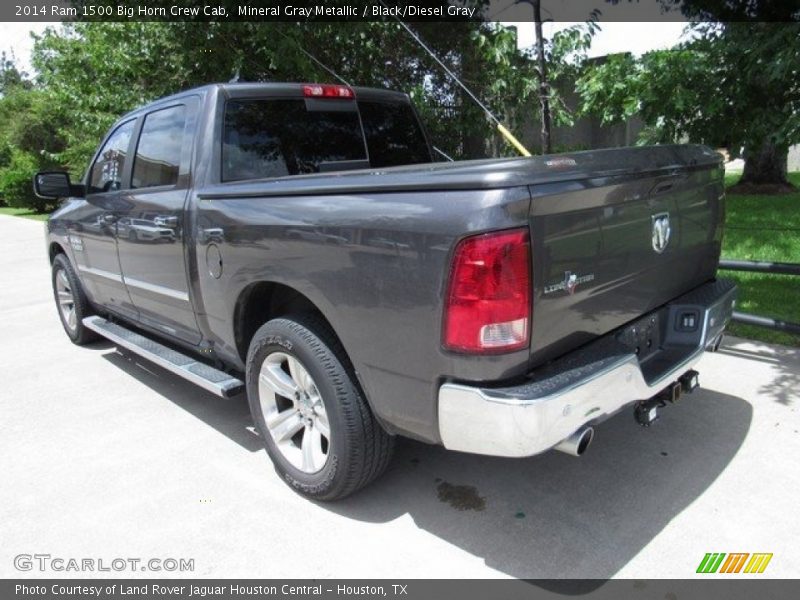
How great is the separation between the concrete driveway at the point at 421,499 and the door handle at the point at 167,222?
1.28m

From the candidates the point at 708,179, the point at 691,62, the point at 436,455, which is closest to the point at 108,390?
the point at 436,455

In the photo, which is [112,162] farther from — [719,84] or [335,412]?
[719,84]

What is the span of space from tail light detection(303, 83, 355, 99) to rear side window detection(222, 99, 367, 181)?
0.06 m

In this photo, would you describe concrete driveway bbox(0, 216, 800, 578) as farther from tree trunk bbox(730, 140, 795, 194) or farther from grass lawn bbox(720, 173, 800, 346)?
tree trunk bbox(730, 140, 795, 194)

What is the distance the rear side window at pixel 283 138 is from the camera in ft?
11.4

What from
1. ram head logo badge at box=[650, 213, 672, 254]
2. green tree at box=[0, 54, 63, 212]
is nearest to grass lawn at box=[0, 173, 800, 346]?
ram head logo badge at box=[650, 213, 672, 254]

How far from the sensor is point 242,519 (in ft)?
9.57

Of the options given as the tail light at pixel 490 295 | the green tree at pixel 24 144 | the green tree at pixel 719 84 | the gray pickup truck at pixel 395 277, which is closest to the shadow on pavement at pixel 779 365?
the gray pickup truck at pixel 395 277

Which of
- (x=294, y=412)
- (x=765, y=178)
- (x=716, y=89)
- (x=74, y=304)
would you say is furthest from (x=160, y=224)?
(x=765, y=178)

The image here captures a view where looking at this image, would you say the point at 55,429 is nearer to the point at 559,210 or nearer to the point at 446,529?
the point at 446,529

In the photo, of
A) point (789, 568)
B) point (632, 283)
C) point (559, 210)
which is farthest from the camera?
point (632, 283)

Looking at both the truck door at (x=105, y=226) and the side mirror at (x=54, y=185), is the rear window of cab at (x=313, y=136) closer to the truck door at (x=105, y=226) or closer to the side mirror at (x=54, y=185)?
the truck door at (x=105, y=226)

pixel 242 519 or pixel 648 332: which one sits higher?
pixel 648 332

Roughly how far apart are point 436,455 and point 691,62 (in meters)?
3.46
